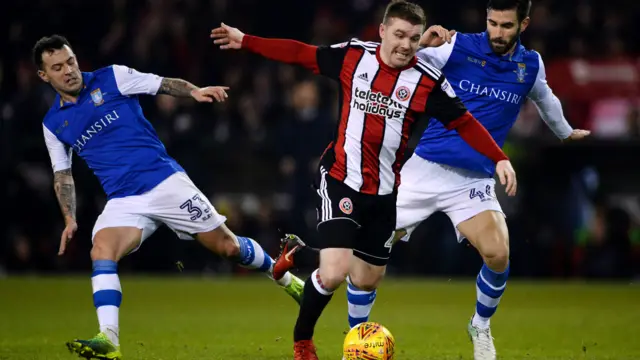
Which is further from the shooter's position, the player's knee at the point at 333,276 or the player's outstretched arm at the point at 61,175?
the player's outstretched arm at the point at 61,175

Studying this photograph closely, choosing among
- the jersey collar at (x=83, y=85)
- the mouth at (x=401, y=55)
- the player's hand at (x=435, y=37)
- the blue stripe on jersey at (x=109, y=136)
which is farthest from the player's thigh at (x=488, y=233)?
the jersey collar at (x=83, y=85)

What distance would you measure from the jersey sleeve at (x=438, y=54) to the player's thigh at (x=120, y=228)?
2464 millimetres

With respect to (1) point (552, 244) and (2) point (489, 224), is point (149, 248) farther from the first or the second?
(2) point (489, 224)

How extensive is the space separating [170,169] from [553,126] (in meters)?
3.12

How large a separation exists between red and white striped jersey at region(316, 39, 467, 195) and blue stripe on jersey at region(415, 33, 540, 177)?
37.6 inches

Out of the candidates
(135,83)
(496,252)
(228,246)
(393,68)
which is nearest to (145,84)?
(135,83)

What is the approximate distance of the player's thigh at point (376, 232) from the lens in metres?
7.59

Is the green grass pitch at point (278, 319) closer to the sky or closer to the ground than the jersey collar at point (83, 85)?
closer to the ground

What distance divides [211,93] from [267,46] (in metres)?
0.76

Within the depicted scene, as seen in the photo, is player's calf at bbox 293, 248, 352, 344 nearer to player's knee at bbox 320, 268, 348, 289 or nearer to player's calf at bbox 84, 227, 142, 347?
player's knee at bbox 320, 268, 348, 289

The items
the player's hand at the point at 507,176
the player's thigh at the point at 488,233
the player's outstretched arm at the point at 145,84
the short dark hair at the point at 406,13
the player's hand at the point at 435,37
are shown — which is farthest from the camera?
the player's outstretched arm at the point at 145,84

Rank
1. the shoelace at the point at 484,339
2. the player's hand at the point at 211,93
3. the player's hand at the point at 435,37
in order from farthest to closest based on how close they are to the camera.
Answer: the shoelace at the point at 484,339
the player's hand at the point at 435,37
the player's hand at the point at 211,93

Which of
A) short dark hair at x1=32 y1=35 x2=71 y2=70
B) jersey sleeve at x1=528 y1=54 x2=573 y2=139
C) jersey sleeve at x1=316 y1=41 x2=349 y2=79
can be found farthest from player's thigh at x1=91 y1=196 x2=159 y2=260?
jersey sleeve at x1=528 y1=54 x2=573 y2=139

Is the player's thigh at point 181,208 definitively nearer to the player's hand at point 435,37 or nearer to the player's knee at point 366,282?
the player's knee at point 366,282
